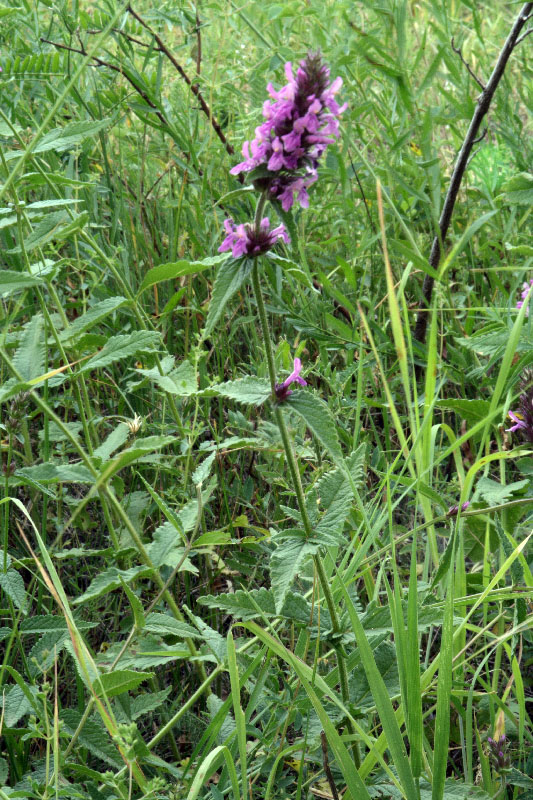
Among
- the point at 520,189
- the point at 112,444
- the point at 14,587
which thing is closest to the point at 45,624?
the point at 14,587

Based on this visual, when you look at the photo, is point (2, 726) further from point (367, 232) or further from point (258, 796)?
A: point (367, 232)

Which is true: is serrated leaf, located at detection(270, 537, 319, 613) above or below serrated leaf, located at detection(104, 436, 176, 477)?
below

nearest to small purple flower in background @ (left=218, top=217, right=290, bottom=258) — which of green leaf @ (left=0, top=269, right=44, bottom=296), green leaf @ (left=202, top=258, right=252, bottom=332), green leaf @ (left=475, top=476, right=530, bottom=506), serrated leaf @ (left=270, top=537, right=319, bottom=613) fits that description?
green leaf @ (left=202, top=258, right=252, bottom=332)

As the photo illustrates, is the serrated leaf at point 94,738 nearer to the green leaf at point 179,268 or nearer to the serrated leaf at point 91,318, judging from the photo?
the serrated leaf at point 91,318

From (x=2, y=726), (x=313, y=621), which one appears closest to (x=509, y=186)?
(x=313, y=621)

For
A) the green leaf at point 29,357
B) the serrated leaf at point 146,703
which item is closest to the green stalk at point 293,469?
the serrated leaf at point 146,703

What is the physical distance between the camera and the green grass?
1.08m

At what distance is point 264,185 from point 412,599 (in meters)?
0.58

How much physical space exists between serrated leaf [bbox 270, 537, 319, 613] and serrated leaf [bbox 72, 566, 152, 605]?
256mm

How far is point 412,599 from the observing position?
99 cm

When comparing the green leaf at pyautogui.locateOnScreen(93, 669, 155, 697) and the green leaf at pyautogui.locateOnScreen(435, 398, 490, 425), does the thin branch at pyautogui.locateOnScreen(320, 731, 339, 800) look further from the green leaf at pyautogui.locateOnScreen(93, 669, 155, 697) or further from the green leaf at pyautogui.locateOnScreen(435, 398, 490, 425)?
the green leaf at pyautogui.locateOnScreen(435, 398, 490, 425)

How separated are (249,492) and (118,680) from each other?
639 mm

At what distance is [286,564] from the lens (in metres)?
1.03

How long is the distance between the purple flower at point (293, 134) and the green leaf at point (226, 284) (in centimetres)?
10
